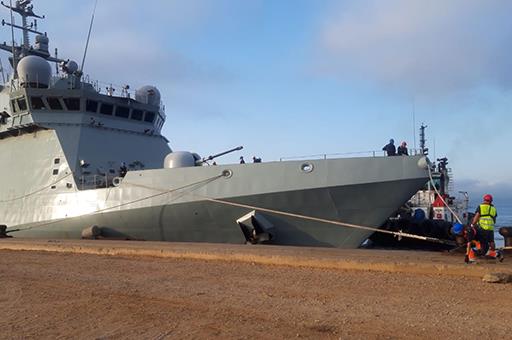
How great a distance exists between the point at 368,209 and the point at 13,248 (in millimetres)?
9290

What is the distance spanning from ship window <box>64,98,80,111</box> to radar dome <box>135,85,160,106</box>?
3104 millimetres

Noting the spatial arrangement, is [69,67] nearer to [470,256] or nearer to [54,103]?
[54,103]

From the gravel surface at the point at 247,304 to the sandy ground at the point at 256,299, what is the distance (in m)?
0.01

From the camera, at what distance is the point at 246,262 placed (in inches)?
377

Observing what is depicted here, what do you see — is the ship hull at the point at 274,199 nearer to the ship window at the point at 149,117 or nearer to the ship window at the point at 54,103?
the ship window at the point at 54,103

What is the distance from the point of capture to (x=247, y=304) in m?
6.00

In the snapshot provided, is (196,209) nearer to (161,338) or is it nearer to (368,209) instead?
(368,209)

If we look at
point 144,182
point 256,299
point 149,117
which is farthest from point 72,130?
point 256,299

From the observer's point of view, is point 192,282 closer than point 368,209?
Yes

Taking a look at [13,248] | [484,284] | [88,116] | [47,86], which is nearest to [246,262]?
[484,284]

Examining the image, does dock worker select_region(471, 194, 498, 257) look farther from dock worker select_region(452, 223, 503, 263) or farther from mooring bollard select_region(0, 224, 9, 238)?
mooring bollard select_region(0, 224, 9, 238)

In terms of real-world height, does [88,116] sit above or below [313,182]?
above

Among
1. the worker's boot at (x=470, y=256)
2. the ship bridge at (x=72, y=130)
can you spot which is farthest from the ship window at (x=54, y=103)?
the worker's boot at (x=470, y=256)

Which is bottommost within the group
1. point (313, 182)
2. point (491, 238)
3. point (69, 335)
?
point (69, 335)
